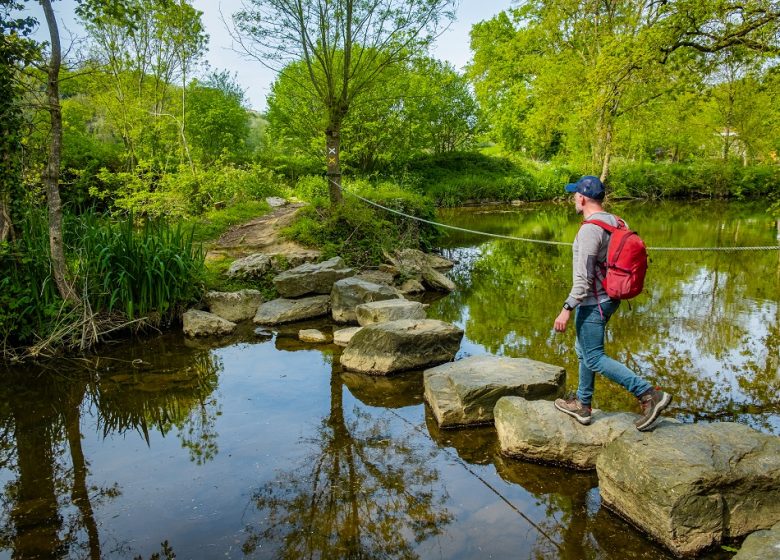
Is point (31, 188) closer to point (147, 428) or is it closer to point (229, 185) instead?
point (147, 428)

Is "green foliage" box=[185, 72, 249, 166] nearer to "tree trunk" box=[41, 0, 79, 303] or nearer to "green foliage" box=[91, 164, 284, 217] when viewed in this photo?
"green foliage" box=[91, 164, 284, 217]

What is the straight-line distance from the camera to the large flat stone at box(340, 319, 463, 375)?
5938 millimetres

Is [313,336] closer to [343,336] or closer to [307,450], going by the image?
[343,336]

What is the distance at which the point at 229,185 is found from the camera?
48.6 feet

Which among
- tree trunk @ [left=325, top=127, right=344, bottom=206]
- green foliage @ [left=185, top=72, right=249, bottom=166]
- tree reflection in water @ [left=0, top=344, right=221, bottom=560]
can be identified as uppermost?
green foliage @ [left=185, top=72, right=249, bottom=166]

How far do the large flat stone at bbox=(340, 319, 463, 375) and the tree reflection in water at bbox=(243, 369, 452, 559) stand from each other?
1368mm

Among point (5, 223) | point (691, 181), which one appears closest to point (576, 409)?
point (5, 223)

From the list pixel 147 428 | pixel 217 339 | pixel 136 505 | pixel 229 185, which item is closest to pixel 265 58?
pixel 229 185

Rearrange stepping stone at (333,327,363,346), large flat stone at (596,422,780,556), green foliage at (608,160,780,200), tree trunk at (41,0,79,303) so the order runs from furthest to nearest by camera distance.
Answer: green foliage at (608,160,780,200) → stepping stone at (333,327,363,346) → tree trunk at (41,0,79,303) → large flat stone at (596,422,780,556)

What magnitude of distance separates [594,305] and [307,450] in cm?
245

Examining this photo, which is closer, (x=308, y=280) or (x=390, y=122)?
(x=308, y=280)

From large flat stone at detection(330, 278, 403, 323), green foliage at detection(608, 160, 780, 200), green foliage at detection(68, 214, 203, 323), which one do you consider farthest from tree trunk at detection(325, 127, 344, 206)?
green foliage at detection(608, 160, 780, 200)

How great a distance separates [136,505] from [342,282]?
16.4ft

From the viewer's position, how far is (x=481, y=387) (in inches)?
183
